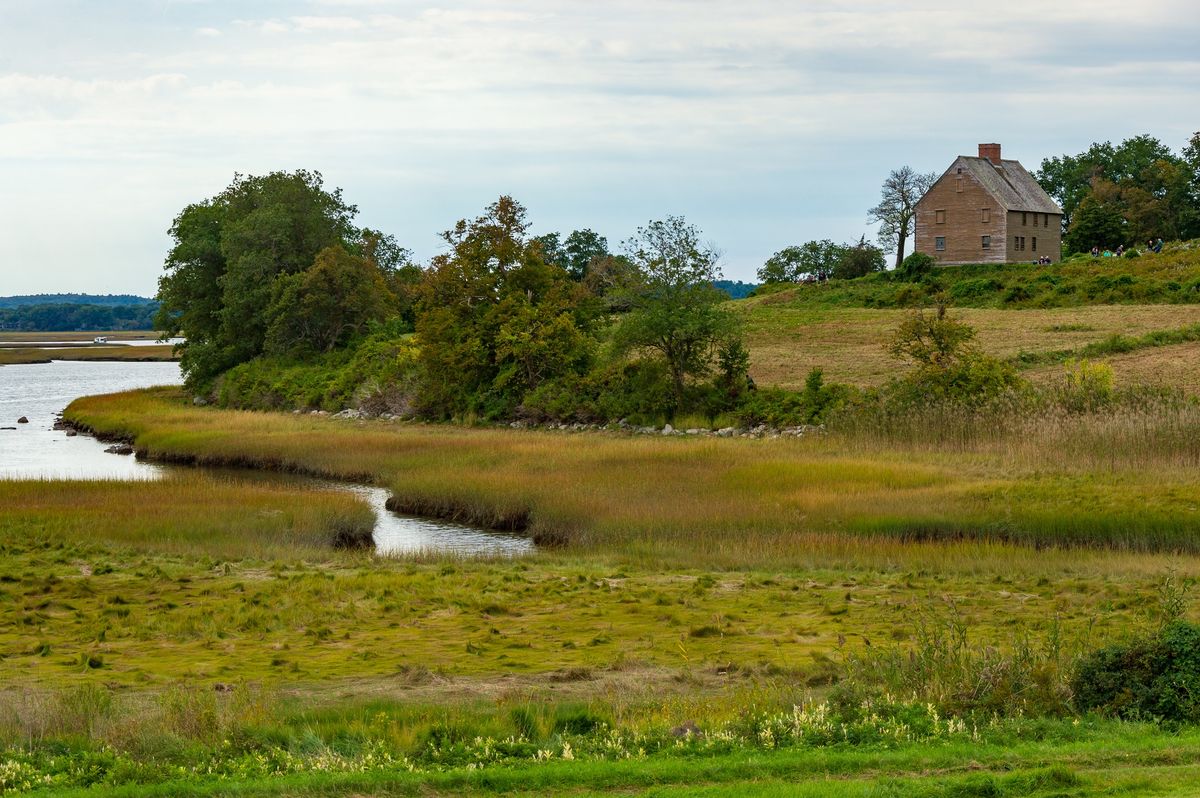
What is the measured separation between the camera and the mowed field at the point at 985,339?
4156cm

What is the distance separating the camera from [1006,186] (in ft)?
278

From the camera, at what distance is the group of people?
7794 cm

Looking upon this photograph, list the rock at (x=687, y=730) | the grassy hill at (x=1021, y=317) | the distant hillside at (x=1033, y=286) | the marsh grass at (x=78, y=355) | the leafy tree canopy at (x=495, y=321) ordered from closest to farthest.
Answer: the rock at (x=687, y=730)
the grassy hill at (x=1021, y=317)
the leafy tree canopy at (x=495, y=321)
the distant hillside at (x=1033, y=286)
the marsh grass at (x=78, y=355)

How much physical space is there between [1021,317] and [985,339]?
854cm

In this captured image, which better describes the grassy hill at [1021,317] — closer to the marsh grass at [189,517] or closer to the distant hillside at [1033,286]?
the distant hillside at [1033,286]

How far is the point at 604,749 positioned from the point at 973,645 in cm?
487

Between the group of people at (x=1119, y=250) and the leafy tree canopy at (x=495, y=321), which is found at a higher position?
the group of people at (x=1119, y=250)

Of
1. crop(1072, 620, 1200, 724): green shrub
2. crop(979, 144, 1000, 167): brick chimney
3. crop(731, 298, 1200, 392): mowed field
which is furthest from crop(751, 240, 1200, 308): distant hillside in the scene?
crop(1072, 620, 1200, 724): green shrub

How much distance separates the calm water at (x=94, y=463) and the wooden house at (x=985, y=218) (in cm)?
5574

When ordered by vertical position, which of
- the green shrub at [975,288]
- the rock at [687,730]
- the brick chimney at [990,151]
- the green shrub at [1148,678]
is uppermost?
the brick chimney at [990,151]

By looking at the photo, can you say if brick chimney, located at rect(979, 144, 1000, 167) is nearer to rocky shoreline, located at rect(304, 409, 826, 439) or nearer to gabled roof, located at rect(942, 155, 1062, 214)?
gabled roof, located at rect(942, 155, 1062, 214)

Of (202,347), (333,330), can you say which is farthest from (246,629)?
(202,347)

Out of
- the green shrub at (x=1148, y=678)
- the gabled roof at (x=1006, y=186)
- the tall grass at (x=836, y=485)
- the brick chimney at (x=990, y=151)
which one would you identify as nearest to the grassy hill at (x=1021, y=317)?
the gabled roof at (x=1006, y=186)

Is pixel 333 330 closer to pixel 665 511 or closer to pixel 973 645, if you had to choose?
pixel 665 511
